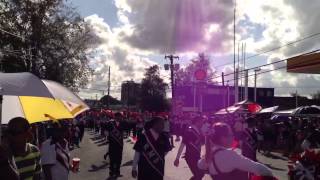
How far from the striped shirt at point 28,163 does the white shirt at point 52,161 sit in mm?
2540

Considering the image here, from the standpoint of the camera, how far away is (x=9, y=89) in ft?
17.2

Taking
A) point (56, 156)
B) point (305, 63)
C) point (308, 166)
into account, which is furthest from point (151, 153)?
point (305, 63)

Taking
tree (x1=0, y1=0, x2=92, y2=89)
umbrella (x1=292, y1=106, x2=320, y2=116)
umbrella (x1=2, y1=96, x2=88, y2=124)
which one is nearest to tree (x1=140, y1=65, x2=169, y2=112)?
tree (x1=0, y1=0, x2=92, y2=89)

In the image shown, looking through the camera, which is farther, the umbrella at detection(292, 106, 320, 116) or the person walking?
the umbrella at detection(292, 106, 320, 116)

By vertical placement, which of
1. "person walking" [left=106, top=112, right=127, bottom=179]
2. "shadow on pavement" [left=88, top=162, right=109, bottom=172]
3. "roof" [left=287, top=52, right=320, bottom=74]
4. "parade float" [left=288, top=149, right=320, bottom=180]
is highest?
"roof" [left=287, top=52, right=320, bottom=74]

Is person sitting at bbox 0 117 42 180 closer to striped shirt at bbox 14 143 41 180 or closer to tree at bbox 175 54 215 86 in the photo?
striped shirt at bbox 14 143 41 180

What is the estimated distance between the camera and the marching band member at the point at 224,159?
5.66 meters

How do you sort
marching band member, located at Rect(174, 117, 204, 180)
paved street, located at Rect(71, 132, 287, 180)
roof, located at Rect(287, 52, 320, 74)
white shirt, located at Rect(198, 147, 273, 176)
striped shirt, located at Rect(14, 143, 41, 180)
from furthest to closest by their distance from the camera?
roof, located at Rect(287, 52, 320, 74), paved street, located at Rect(71, 132, 287, 180), marching band member, located at Rect(174, 117, 204, 180), white shirt, located at Rect(198, 147, 273, 176), striped shirt, located at Rect(14, 143, 41, 180)

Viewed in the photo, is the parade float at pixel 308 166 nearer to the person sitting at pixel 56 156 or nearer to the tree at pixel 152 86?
the person sitting at pixel 56 156

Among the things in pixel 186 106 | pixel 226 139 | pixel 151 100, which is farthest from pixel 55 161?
pixel 151 100

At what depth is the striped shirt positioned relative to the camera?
5.36 m

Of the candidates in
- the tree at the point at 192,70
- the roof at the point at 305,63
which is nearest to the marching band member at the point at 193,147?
the roof at the point at 305,63

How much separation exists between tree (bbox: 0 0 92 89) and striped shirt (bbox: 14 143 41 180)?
31011 mm

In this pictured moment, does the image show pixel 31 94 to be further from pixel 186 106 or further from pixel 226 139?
pixel 186 106
